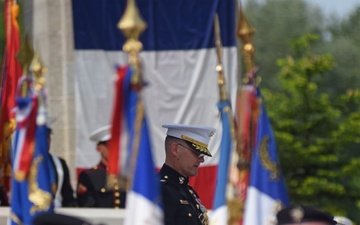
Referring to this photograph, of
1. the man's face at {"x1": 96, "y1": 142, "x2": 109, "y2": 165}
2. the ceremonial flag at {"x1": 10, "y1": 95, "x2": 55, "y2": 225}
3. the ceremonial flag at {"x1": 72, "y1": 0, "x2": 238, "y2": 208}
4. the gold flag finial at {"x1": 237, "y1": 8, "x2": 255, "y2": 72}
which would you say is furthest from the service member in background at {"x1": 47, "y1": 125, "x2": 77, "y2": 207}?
the gold flag finial at {"x1": 237, "y1": 8, "x2": 255, "y2": 72}

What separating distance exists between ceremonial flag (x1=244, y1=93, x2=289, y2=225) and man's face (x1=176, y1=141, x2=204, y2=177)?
42.7 inches

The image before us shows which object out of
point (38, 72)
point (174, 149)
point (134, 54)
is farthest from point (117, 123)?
point (174, 149)

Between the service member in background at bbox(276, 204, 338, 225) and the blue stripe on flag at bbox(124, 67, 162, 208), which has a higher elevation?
the blue stripe on flag at bbox(124, 67, 162, 208)

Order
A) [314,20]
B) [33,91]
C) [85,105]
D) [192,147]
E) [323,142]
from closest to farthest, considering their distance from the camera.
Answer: [33,91] → [192,147] → [85,105] → [323,142] → [314,20]

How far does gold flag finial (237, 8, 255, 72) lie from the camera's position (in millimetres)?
6961

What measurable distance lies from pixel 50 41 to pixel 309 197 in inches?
382

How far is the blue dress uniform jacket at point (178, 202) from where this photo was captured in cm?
795

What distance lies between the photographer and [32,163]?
7020 mm

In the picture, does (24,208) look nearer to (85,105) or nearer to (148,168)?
(148,168)

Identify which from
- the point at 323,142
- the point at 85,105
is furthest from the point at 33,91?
the point at 323,142

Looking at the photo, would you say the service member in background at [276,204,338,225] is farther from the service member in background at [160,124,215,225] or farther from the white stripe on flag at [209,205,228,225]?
the service member in background at [160,124,215,225]

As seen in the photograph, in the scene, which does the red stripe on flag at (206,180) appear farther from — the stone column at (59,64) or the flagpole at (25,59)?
the flagpole at (25,59)

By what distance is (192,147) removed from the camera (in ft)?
27.3

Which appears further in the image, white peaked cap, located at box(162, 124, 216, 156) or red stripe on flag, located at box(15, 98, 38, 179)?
white peaked cap, located at box(162, 124, 216, 156)
